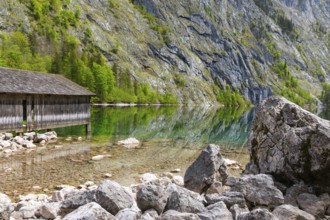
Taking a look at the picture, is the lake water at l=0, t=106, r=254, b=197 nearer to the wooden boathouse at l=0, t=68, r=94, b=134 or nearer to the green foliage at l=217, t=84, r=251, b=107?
the wooden boathouse at l=0, t=68, r=94, b=134

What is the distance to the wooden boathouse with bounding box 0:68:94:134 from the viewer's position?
97.5 feet

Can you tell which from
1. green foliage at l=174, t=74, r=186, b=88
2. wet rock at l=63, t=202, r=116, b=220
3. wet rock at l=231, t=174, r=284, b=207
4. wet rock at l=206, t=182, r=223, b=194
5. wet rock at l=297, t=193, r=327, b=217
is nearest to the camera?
wet rock at l=63, t=202, r=116, b=220

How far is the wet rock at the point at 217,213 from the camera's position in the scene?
33.5ft

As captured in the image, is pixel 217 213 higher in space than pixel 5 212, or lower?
higher

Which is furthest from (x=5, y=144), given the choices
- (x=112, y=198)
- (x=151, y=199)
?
(x=151, y=199)

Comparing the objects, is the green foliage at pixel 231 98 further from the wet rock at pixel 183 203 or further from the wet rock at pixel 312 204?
the wet rock at pixel 183 203

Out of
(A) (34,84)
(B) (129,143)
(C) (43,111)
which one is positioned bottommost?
(B) (129,143)

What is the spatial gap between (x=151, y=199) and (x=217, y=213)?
230cm

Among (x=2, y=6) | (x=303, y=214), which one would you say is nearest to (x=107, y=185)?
(x=303, y=214)

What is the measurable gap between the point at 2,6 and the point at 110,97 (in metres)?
45.0

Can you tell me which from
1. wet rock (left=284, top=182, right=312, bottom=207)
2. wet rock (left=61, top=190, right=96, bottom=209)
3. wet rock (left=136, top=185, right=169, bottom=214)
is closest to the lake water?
wet rock (left=61, top=190, right=96, bottom=209)

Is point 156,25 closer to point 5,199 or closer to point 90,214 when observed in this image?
point 5,199

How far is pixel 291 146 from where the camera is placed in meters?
14.7

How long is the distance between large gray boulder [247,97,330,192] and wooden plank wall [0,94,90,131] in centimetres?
2204
